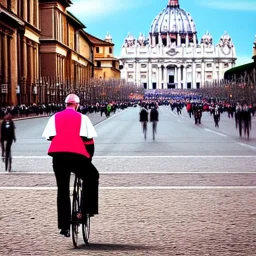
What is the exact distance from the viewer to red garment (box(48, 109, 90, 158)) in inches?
372

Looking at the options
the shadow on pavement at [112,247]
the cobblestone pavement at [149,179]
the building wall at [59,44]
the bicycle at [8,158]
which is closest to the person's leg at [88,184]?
the shadow on pavement at [112,247]

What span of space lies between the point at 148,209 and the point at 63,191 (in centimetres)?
339

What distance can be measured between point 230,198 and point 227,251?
4877 mm

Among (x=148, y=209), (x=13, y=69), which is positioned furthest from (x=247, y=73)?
(x=148, y=209)

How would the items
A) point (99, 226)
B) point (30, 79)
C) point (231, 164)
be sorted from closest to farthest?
point (99, 226) → point (231, 164) → point (30, 79)

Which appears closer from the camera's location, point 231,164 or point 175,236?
point 175,236

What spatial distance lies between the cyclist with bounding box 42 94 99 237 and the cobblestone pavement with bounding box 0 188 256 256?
17.8 inches

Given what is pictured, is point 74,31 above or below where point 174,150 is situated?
above

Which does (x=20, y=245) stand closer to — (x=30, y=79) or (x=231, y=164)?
(x=231, y=164)

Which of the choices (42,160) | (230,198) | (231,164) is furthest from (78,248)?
(42,160)

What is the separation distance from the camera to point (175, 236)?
402 inches

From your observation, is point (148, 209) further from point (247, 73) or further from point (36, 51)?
point (247, 73)

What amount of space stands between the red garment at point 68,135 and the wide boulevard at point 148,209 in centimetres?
109

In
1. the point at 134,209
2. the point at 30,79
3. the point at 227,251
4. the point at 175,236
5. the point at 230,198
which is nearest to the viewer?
the point at 227,251
